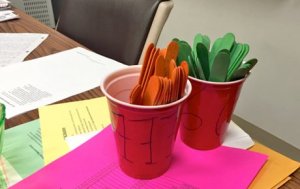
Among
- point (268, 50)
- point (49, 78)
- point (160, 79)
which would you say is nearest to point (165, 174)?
point (160, 79)

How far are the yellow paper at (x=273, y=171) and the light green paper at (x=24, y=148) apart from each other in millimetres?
319

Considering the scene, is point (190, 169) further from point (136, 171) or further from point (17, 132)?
point (17, 132)

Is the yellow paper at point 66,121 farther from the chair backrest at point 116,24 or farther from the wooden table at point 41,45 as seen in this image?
the chair backrest at point 116,24

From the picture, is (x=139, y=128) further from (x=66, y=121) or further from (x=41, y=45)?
(x=41, y=45)

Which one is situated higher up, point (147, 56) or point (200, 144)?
point (147, 56)

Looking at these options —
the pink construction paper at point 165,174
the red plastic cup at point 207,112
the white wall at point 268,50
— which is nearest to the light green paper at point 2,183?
the pink construction paper at point 165,174

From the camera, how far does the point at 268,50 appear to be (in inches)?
62.4

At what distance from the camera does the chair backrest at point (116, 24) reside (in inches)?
36.3

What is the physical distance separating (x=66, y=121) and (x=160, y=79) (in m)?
0.27

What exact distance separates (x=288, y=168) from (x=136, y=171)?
0.23 metres

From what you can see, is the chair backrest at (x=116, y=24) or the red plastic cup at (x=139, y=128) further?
the chair backrest at (x=116, y=24)

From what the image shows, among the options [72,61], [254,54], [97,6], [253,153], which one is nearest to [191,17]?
[254,54]

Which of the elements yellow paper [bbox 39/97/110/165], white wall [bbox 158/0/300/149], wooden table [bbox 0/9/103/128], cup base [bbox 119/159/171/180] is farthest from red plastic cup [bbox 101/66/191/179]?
white wall [bbox 158/0/300/149]

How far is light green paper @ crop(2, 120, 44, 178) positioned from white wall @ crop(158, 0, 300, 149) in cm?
122
